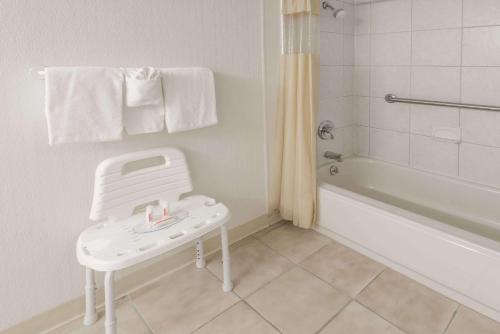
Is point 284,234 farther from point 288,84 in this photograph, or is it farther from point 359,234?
point 288,84

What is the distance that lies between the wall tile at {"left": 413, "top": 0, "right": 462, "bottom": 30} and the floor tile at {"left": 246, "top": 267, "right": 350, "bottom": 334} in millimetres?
1725

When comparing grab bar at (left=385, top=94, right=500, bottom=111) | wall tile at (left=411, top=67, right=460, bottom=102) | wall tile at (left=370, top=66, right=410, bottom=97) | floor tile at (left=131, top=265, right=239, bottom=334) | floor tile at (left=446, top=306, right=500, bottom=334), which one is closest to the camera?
floor tile at (left=446, top=306, right=500, bottom=334)

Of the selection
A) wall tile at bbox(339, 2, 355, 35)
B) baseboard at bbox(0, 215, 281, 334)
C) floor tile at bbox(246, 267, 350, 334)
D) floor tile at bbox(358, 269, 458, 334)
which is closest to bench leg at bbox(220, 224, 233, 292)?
floor tile at bbox(246, 267, 350, 334)

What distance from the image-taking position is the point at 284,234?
2.12m

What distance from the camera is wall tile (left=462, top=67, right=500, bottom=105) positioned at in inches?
72.8

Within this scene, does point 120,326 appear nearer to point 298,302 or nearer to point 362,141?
point 298,302

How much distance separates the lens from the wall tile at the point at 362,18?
2365mm

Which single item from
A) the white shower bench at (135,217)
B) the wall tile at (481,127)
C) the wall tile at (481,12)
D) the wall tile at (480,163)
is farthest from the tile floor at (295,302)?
the wall tile at (481,12)

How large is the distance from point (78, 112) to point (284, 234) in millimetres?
1408

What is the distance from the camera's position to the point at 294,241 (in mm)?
2031

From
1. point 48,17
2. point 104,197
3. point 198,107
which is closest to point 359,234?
point 198,107

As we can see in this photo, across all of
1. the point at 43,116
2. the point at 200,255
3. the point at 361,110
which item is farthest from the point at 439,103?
the point at 43,116

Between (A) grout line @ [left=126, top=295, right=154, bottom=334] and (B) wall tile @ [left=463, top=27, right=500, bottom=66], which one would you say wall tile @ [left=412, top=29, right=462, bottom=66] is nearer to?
(B) wall tile @ [left=463, top=27, right=500, bottom=66]

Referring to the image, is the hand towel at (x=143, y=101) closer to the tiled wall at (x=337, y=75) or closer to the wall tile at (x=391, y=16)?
the tiled wall at (x=337, y=75)
